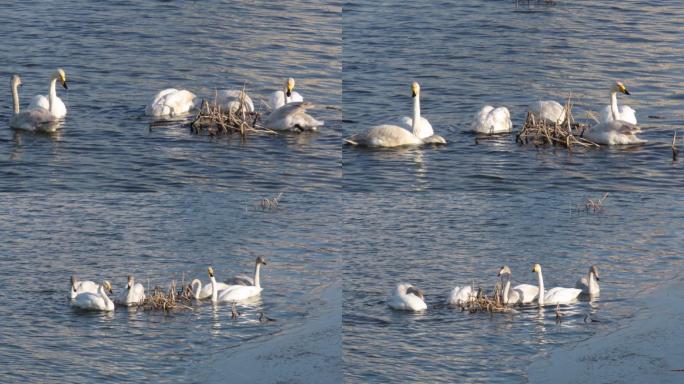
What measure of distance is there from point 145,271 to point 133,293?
4.09 ft

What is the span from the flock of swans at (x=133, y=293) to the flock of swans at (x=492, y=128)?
218cm

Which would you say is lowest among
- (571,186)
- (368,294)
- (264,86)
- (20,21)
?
(368,294)

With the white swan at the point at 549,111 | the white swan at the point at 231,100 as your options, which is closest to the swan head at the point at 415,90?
the white swan at the point at 549,111

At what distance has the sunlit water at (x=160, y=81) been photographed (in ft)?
47.3

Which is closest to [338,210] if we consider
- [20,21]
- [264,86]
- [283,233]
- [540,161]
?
[283,233]

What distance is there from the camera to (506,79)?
18062 mm

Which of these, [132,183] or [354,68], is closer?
[132,183]

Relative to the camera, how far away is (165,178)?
1426 centimetres

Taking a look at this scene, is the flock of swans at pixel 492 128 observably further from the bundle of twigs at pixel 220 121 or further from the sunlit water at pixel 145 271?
the sunlit water at pixel 145 271

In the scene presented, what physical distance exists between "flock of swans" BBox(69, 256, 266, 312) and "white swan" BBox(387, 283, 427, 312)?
184cm

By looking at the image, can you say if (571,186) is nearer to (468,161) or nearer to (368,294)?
(468,161)

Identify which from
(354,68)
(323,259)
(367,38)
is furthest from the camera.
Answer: (367,38)

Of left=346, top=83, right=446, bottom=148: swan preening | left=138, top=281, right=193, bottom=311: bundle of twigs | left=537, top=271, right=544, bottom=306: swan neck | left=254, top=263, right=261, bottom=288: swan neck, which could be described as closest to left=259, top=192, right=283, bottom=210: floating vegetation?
left=254, top=263, right=261, bottom=288: swan neck

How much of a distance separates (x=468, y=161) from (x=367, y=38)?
17.5ft
